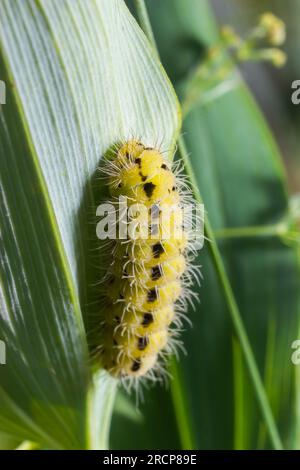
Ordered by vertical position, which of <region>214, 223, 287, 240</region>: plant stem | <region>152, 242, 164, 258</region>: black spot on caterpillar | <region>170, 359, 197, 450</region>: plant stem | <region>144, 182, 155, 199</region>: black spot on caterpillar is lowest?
<region>170, 359, 197, 450</region>: plant stem

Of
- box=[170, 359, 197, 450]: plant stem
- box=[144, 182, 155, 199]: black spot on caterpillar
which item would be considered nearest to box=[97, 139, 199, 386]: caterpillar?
box=[144, 182, 155, 199]: black spot on caterpillar

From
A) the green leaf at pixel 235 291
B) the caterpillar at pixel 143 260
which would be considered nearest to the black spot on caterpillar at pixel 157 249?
the caterpillar at pixel 143 260

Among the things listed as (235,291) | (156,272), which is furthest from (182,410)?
(156,272)

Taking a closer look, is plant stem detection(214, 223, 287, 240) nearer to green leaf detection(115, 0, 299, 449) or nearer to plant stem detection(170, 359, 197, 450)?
green leaf detection(115, 0, 299, 449)

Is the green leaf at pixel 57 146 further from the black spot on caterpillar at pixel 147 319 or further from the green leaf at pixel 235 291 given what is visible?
the green leaf at pixel 235 291

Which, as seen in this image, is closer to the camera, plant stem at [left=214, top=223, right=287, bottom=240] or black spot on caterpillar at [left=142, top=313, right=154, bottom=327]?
black spot on caterpillar at [left=142, top=313, right=154, bottom=327]

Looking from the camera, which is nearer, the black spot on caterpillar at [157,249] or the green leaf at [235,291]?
the black spot on caterpillar at [157,249]
